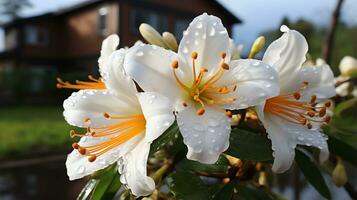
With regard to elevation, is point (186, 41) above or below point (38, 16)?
above

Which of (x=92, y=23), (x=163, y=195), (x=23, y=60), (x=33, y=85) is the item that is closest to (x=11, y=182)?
(x=163, y=195)

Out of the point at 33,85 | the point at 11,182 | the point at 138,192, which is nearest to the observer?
the point at 138,192

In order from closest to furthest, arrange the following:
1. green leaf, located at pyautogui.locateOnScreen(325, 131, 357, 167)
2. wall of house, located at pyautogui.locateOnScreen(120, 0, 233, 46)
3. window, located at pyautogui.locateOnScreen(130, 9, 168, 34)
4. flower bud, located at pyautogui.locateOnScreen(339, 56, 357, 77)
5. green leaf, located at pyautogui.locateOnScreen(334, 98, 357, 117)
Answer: green leaf, located at pyautogui.locateOnScreen(325, 131, 357, 167)
green leaf, located at pyautogui.locateOnScreen(334, 98, 357, 117)
flower bud, located at pyautogui.locateOnScreen(339, 56, 357, 77)
wall of house, located at pyautogui.locateOnScreen(120, 0, 233, 46)
window, located at pyautogui.locateOnScreen(130, 9, 168, 34)

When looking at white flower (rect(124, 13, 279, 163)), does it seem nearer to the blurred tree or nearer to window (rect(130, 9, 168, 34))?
window (rect(130, 9, 168, 34))

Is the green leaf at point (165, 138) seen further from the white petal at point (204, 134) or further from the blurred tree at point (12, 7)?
the blurred tree at point (12, 7)

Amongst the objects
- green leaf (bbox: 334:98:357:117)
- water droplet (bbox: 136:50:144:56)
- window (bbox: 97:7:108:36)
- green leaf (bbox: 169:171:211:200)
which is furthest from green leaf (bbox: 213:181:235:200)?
window (bbox: 97:7:108:36)

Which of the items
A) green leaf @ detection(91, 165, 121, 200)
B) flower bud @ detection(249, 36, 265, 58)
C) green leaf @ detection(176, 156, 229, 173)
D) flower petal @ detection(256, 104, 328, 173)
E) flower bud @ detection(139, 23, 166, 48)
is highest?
flower bud @ detection(249, 36, 265, 58)

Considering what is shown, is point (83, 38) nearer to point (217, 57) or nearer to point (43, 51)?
point (43, 51)
